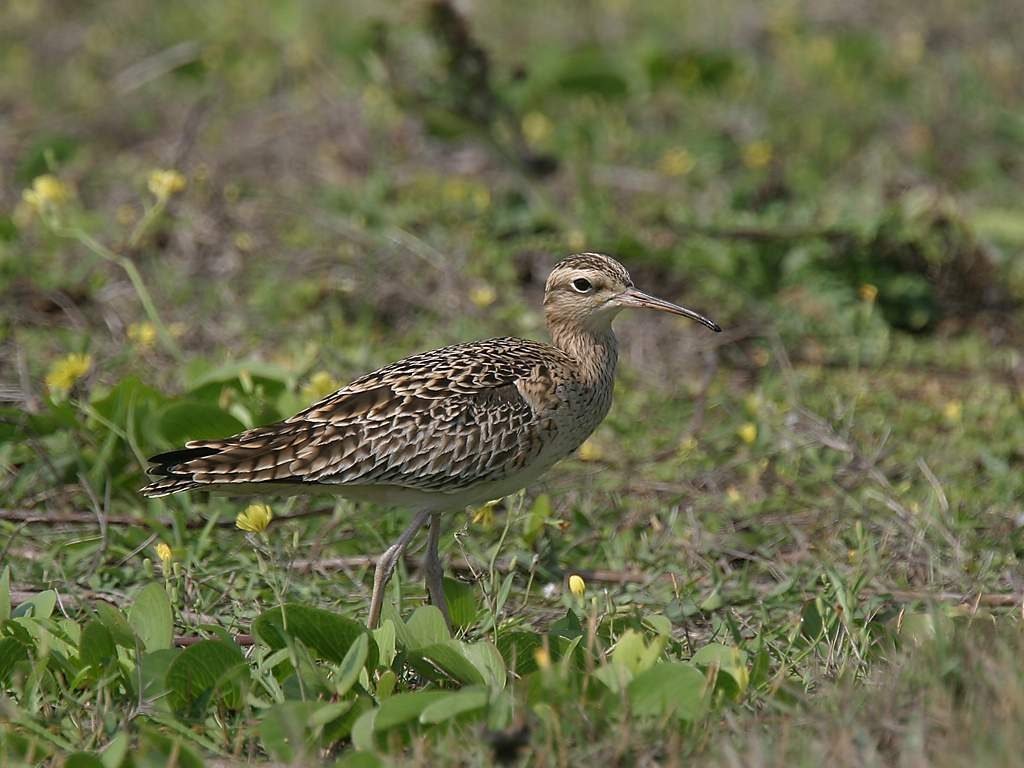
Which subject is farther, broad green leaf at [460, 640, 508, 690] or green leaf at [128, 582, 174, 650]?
green leaf at [128, 582, 174, 650]

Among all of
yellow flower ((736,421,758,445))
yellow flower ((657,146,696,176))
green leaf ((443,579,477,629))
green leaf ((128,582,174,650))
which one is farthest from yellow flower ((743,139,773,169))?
green leaf ((128,582,174,650))

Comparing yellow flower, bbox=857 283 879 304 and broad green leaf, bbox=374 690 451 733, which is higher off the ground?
broad green leaf, bbox=374 690 451 733

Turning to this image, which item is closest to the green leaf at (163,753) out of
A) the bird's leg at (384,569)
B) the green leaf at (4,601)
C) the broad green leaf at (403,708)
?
the broad green leaf at (403,708)

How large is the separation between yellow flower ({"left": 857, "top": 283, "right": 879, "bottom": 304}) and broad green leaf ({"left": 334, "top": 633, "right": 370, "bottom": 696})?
4.24 m

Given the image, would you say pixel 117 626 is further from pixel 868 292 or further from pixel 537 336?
pixel 868 292

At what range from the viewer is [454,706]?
4188 millimetres

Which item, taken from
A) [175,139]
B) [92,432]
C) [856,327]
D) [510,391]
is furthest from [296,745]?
[175,139]

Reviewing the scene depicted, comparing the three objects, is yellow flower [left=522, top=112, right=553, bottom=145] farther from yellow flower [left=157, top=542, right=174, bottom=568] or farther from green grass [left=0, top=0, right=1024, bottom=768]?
yellow flower [left=157, top=542, right=174, bottom=568]

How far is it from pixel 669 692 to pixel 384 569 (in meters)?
1.38

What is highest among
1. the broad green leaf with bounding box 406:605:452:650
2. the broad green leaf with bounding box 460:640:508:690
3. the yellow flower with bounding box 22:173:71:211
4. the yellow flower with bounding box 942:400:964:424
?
the yellow flower with bounding box 22:173:71:211

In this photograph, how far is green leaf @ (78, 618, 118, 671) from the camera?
466 centimetres

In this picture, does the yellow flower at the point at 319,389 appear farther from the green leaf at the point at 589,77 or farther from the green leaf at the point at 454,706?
the green leaf at the point at 589,77

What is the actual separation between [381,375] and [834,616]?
175cm

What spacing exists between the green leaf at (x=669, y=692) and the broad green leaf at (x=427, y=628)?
2.36ft
